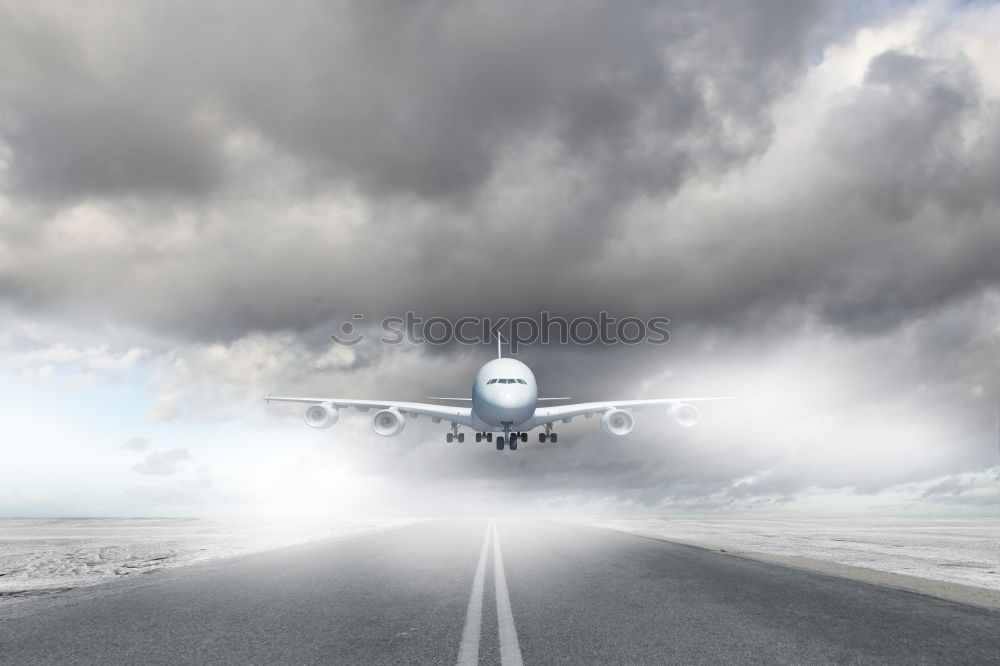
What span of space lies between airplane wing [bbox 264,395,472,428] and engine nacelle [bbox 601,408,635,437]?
909 centimetres

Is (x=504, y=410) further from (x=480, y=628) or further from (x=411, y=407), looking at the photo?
(x=480, y=628)

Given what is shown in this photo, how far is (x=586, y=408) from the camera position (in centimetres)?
3928

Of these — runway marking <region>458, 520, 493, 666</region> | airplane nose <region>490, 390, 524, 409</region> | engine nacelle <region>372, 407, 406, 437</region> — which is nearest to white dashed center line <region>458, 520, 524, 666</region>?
runway marking <region>458, 520, 493, 666</region>

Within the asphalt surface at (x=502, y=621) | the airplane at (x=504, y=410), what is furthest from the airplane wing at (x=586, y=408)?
the asphalt surface at (x=502, y=621)

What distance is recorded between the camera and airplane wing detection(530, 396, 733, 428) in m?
38.4

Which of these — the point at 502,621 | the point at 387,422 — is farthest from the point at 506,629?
the point at 387,422

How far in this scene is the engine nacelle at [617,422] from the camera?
121 feet

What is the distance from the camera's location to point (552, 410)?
131 ft

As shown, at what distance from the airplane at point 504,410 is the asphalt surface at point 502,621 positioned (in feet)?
74.3

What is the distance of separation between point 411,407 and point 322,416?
5.47 meters

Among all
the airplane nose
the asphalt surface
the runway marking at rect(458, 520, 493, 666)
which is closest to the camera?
the runway marking at rect(458, 520, 493, 666)

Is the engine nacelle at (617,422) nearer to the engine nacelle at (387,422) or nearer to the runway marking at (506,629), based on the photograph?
the engine nacelle at (387,422)

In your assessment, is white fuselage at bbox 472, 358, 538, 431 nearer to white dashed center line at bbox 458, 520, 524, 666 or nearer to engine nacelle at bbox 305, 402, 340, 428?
engine nacelle at bbox 305, 402, 340, 428

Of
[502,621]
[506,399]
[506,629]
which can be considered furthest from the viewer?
[506,399]
